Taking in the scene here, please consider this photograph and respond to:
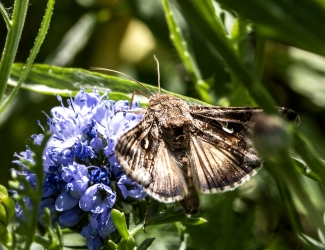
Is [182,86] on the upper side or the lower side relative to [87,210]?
lower

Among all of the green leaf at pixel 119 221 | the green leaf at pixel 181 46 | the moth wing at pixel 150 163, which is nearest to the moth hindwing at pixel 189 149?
the moth wing at pixel 150 163

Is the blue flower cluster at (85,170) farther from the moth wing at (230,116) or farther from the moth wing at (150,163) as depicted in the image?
the moth wing at (230,116)

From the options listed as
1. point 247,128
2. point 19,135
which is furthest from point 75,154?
point 19,135

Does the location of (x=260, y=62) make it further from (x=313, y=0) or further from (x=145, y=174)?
(x=313, y=0)

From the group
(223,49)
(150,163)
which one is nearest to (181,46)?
(150,163)

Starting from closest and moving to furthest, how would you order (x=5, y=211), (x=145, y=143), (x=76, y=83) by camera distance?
(x=5, y=211) → (x=145, y=143) → (x=76, y=83)

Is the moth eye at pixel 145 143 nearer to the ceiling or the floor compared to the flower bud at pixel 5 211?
nearer to the floor

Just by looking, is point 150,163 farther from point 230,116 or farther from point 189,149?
point 230,116
